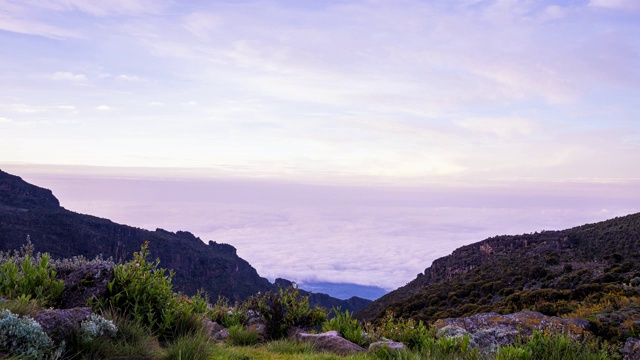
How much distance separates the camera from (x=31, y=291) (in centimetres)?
773

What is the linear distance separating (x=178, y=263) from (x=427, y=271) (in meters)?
58.7

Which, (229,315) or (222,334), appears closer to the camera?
(222,334)

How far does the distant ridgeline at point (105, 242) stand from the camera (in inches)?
3209

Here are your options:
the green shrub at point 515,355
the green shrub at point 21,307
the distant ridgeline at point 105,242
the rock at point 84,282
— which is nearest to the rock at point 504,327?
the green shrub at point 515,355

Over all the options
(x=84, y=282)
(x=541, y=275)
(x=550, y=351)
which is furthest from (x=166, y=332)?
(x=541, y=275)

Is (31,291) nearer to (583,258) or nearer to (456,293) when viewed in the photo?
(456,293)

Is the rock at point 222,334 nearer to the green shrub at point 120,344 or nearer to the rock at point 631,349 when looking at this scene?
the green shrub at point 120,344

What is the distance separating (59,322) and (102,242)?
101250 mm

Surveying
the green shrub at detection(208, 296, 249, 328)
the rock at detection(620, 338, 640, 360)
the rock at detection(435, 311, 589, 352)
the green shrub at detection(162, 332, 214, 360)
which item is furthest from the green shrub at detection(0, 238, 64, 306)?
the rock at detection(620, 338, 640, 360)

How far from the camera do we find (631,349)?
1002 cm

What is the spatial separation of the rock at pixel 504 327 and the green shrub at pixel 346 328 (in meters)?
1.74

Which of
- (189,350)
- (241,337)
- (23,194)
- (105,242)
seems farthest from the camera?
(23,194)

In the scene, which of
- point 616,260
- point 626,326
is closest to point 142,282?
point 626,326

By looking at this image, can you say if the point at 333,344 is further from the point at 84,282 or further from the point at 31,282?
the point at 31,282
